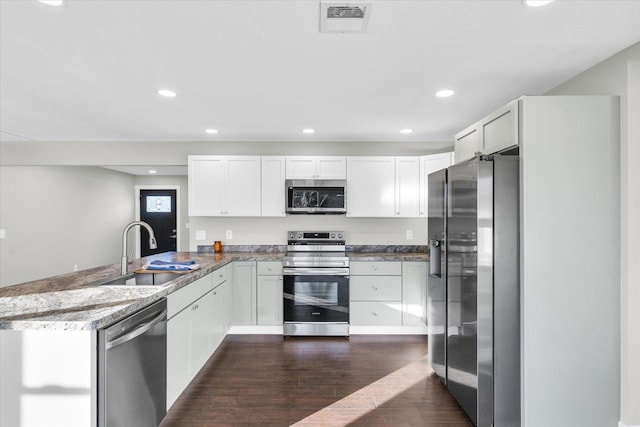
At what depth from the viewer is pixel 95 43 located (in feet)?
6.34

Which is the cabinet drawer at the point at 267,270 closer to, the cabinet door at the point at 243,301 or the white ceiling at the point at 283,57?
the cabinet door at the point at 243,301

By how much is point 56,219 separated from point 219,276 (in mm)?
4074

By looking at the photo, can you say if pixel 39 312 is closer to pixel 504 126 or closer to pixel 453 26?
pixel 453 26

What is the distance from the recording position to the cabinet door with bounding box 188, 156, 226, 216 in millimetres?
4219

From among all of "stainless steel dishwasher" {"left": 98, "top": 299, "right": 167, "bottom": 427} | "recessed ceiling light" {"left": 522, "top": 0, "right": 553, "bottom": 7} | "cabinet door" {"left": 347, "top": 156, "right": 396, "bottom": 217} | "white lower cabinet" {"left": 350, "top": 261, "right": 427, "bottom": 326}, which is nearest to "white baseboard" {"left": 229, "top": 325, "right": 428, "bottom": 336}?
"white lower cabinet" {"left": 350, "top": 261, "right": 427, "bottom": 326}

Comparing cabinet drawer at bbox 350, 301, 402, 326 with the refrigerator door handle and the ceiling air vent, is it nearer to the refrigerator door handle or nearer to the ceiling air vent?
the refrigerator door handle

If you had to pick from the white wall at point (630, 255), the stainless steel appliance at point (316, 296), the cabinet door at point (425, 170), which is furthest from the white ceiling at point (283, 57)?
the stainless steel appliance at point (316, 296)

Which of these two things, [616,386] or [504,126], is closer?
[616,386]

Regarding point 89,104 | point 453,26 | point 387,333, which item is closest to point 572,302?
point 453,26

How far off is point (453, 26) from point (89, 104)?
9.92 ft

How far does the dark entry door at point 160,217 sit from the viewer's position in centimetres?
743

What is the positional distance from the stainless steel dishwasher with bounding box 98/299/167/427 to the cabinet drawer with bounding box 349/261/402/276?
2.33 metres

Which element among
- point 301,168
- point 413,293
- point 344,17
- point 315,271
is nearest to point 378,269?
point 413,293

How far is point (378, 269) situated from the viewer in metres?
3.93
